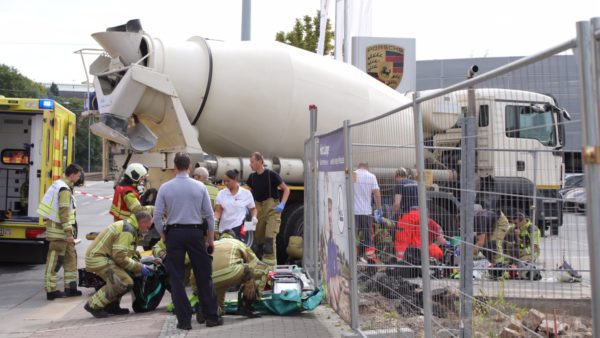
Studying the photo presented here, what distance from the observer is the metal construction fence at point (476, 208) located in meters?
2.71

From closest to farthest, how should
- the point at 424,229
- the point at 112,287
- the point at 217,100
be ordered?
1. the point at 424,229
2. the point at 112,287
3. the point at 217,100

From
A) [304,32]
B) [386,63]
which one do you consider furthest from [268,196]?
[304,32]

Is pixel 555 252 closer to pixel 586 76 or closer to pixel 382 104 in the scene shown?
pixel 586 76

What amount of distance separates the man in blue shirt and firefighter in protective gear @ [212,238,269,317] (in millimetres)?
271

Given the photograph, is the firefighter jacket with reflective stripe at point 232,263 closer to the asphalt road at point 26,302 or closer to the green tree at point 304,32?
the asphalt road at point 26,302

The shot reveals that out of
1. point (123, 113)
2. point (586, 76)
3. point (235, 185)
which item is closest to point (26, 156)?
point (123, 113)

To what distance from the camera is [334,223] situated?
6.60 metres

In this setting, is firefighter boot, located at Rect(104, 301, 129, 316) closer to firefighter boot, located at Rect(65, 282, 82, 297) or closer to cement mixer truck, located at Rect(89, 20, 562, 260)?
firefighter boot, located at Rect(65, 282, 82, 297)

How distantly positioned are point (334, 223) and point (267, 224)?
3.65 m

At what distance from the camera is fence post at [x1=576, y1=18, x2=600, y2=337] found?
2393mm

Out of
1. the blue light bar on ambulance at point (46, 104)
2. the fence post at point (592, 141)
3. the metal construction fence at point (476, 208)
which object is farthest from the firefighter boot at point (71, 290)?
the fence post at point (592, 141)

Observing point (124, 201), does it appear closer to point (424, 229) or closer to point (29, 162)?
point (29, 162)

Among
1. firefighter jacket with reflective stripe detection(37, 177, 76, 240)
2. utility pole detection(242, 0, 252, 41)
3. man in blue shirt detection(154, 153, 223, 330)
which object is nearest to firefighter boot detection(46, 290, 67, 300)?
firefighter jacket with reflective stripe detection(37, 177, 76, 240)

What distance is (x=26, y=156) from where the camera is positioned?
12969 millimetres
